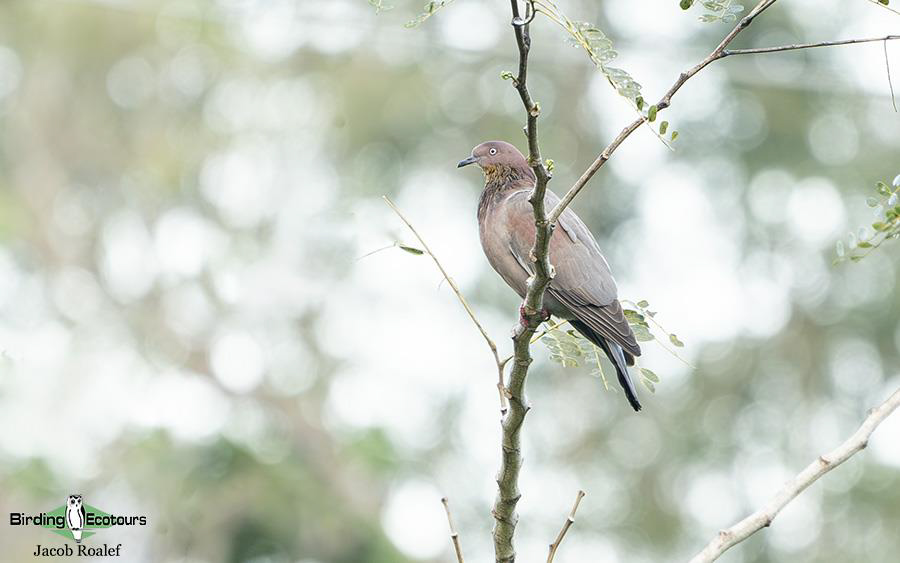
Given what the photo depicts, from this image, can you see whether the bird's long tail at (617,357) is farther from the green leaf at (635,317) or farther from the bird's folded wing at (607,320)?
the green leaf at (635,317)

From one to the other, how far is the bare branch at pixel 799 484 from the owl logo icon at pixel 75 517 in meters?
2.96

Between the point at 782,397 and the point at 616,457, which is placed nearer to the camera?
the point at 616,457

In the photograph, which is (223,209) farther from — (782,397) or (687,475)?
(782,397)

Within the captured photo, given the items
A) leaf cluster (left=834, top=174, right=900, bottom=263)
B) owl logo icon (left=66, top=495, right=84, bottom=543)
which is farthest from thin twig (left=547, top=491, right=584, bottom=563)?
owl logo icon (left=66, top=495, right=84, bottom=543)

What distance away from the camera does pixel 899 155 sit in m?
10.3

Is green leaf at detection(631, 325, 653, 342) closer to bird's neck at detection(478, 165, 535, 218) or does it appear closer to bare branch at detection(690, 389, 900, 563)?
bare branch at detection(690, 389, 900, 563)

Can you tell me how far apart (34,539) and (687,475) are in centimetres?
572

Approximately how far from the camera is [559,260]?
12.6ft

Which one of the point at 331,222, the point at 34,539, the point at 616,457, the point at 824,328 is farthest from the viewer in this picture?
the point at 824,328

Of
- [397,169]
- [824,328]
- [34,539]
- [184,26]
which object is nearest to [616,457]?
[824,328]

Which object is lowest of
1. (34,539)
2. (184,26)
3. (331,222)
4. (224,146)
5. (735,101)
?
(34,539)

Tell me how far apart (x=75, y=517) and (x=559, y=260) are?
2162mm

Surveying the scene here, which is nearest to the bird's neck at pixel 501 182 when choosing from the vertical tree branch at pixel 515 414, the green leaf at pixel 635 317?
the green leaf at pixel 635 317

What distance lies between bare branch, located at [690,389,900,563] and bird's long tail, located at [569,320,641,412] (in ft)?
2.70
